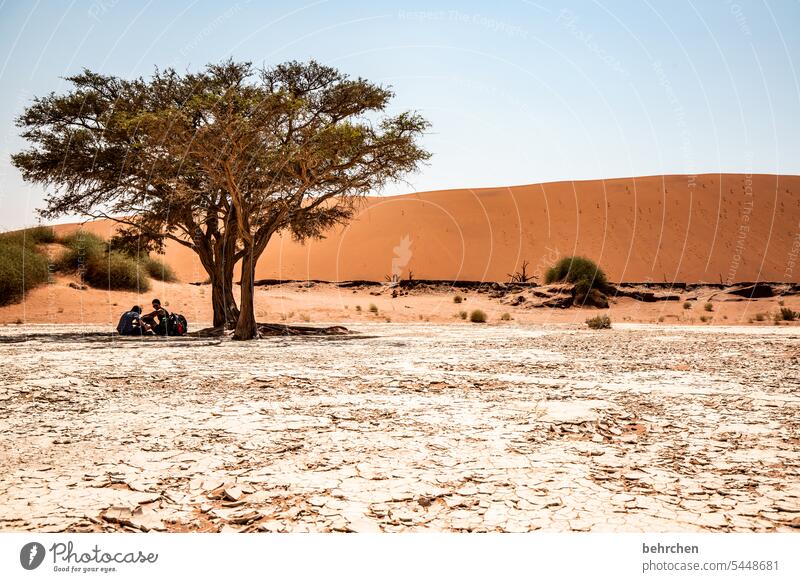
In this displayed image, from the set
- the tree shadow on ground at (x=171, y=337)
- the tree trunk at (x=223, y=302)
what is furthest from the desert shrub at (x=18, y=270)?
the tree trunk at (x=223, y=302)

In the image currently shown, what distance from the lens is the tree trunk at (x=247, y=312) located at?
19625 millimetres

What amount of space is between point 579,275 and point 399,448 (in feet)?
121

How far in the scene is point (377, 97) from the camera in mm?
21484

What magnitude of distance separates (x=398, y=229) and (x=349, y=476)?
2504 inches

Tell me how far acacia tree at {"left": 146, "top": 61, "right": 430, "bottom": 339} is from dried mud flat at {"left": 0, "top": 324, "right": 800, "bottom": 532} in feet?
28.7

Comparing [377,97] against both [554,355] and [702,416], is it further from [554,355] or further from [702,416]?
[702,416]

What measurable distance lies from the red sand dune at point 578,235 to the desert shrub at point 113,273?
2287 centimetres

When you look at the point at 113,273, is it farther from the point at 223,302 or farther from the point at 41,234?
the point at 223,302

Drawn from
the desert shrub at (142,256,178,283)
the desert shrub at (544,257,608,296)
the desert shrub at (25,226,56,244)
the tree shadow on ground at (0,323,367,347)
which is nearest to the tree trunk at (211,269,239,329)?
the tree shadow on ground at (0,323,367,347)

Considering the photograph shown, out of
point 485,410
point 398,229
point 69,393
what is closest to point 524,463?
point 485,410

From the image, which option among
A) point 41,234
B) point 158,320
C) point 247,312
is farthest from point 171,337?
point 41,234

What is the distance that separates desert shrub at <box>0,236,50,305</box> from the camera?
30.4m

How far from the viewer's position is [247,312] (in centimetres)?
1988

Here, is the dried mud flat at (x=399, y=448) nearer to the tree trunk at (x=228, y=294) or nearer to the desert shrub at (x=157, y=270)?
the tree trunk at (x=228, y=294)
